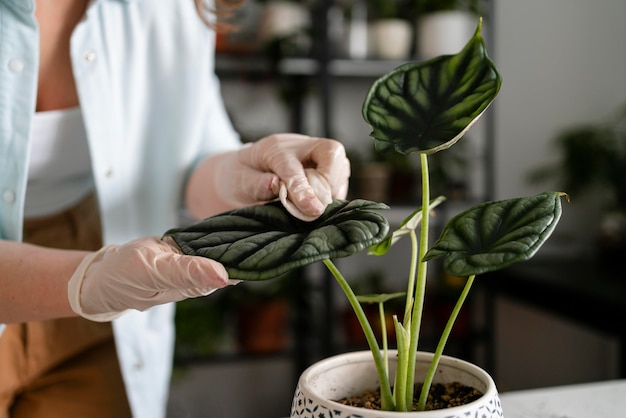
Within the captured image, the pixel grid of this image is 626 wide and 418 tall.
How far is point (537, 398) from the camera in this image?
83 cm

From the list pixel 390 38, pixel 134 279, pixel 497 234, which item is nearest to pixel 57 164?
pixel 134 279

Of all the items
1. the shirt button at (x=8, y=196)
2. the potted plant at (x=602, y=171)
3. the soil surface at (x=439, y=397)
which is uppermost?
the shirt button at (x=8, y=196)

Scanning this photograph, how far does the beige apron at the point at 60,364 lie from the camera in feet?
3.07

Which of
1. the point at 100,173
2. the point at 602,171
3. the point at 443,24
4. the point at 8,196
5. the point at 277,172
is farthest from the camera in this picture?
the point at 602,171

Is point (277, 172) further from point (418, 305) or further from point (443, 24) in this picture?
point (443, 24)

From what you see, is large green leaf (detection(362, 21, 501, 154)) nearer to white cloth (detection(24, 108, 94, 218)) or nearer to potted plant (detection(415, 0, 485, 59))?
white cloth (detection(24, 108, 94, 218))

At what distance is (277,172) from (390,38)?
164cm

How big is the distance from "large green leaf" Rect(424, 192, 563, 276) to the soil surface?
0.16 metres

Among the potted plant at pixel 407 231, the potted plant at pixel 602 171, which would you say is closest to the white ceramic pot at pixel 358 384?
the potted plant at pixel 407 231

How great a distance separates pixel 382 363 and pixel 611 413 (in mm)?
399

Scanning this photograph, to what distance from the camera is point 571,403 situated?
0.82m

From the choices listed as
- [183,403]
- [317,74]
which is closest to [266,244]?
[317,74]

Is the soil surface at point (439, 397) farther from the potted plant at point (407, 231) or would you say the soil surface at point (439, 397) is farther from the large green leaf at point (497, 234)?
the large green leaf at point (497, 234)

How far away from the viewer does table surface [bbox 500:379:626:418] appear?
0.79 m
